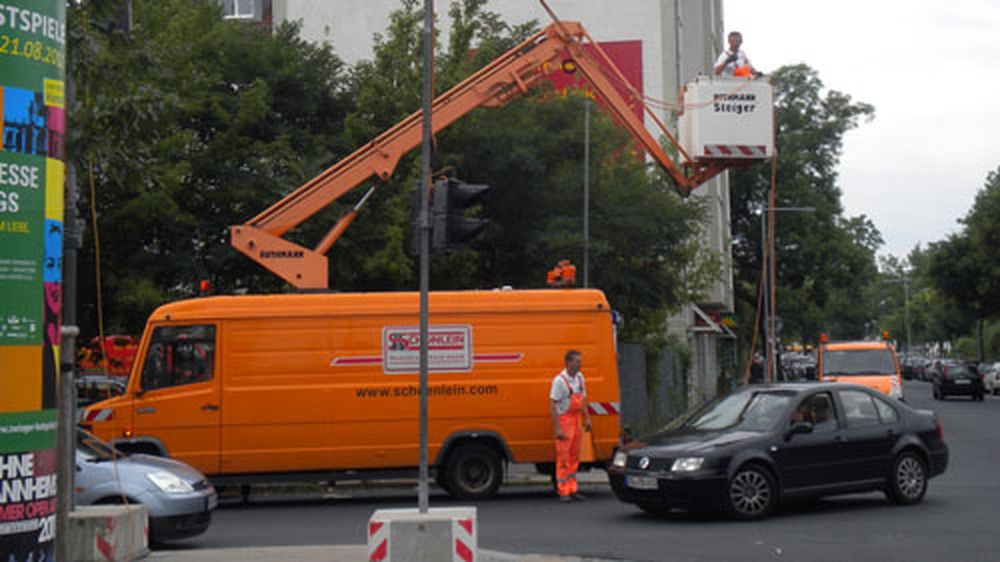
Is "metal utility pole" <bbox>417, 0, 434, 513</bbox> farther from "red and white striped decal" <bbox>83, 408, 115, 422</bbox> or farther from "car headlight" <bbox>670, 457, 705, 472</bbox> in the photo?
"red and white striped decal" <bbox>83, 408, 115, 422</bbox>

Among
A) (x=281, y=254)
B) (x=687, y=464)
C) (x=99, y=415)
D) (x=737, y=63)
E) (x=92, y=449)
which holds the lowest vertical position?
A: (x=687, y=464)

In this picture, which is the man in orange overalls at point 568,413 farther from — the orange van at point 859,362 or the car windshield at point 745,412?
the orange van at point 859,362

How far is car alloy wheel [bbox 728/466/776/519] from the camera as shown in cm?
1299

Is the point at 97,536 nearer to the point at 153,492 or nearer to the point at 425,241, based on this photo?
the point at 153,492

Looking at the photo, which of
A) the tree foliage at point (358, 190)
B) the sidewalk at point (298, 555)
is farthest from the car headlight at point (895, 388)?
the sidewalk at point (298, 555)

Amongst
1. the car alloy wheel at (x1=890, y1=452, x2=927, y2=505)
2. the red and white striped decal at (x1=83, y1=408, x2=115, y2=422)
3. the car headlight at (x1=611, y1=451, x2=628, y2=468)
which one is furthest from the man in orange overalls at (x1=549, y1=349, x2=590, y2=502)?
the red and white striped decal at (x1=83, y1=408, x2=115, y2=422)

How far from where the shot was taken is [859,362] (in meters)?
29.7

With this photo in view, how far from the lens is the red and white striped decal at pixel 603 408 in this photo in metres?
15.9

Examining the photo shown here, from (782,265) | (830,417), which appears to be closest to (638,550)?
(830,417)

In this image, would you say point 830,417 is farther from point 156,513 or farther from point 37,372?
point 37,372

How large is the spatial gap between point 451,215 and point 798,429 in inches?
201

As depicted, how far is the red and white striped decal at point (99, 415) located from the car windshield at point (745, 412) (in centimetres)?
697

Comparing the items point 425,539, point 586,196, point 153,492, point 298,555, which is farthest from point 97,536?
point 586,196

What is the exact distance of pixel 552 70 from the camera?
1895cm
